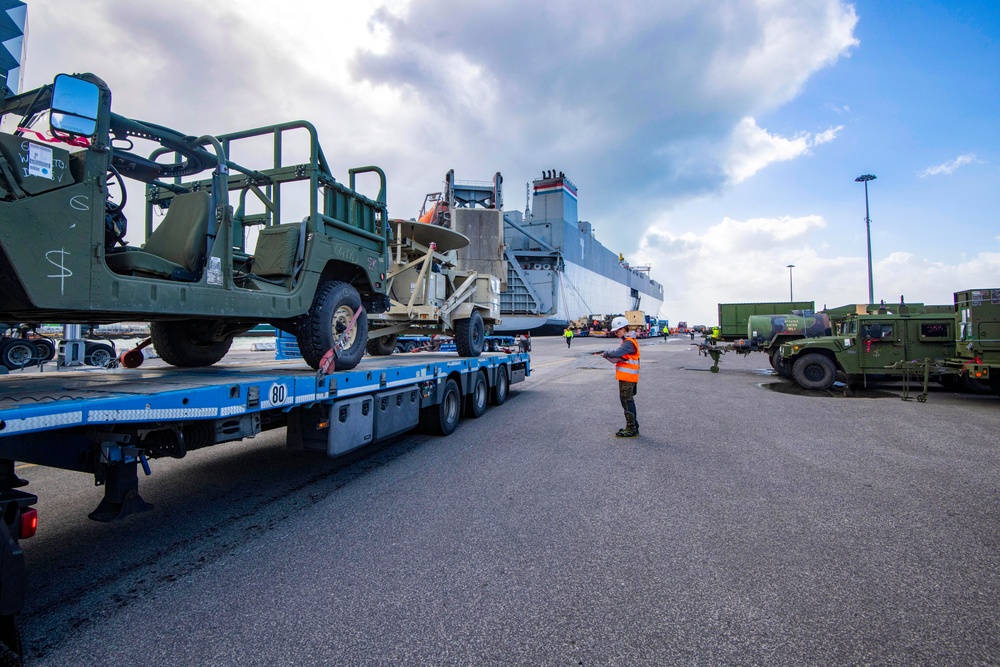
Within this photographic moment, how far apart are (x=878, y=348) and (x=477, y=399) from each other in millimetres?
9732

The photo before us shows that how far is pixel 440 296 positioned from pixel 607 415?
3461 millimetres

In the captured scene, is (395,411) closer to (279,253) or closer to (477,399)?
(279,253)

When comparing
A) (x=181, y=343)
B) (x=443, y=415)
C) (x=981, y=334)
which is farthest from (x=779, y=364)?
(x=181, y=343)

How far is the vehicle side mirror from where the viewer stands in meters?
2.82

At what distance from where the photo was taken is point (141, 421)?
2.99m

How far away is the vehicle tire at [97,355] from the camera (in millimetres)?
13281

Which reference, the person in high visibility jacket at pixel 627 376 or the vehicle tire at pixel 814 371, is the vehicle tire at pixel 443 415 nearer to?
the person in high visibility jacket at pixel 627 376

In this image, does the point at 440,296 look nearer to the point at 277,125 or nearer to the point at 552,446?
the point at 552,446

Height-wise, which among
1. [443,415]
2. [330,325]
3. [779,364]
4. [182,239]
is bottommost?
[443,415]

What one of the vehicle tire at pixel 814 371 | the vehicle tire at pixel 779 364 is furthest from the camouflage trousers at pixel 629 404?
the vehicle tire at pixel 779 364

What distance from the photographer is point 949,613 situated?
9.15 feet

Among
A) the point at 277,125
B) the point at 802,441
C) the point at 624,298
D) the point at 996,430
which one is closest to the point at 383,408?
the point at 277,125

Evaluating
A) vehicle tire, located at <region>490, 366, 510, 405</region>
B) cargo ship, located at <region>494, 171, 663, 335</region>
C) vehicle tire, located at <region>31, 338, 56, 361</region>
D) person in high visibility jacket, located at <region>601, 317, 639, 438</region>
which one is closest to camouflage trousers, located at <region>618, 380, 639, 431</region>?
person in high visibility jacket, located at <region>601, 317, 639, 438</region>

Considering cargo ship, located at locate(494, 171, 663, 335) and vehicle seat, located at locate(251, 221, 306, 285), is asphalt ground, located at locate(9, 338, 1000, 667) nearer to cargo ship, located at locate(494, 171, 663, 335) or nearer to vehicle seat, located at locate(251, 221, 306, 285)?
vehicle seat, located at locate(251, 221, 306, 285)
